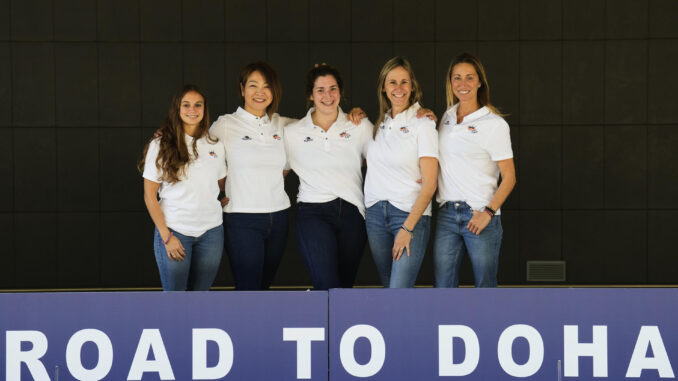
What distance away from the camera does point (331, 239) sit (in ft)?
13.9

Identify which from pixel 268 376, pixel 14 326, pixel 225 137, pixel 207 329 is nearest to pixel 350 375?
pixel 268 376

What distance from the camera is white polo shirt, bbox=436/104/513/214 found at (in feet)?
13.5

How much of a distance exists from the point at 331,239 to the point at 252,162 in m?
0.67

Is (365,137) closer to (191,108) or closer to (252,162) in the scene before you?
(252,162)

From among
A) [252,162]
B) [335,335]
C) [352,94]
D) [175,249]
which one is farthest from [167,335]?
[352,94]

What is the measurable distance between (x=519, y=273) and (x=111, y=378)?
552 centimetres

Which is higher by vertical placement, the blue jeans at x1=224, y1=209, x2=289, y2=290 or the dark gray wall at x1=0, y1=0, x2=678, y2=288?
the dark gray wall at x1=0, y1=0, x2=678, y2=288

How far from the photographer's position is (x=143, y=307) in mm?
3039

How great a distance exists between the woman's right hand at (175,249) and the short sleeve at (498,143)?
1877mm

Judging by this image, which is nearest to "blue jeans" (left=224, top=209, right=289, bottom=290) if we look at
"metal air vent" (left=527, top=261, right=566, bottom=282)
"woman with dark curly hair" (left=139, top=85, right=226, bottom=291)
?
"woman with dark curly hair" (left=139, top=85, right=226, bottom=291)

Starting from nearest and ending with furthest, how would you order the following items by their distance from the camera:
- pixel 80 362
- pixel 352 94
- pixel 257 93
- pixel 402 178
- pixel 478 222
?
1. pixel 80 362
2. pixel 478 222
3. pixel 402 178
4. pixel 257 93
5. pixel 352 94

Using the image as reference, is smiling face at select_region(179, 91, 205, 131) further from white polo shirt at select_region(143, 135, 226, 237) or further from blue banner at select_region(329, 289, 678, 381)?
blue banner at select_region(329, 289, 678, 381)

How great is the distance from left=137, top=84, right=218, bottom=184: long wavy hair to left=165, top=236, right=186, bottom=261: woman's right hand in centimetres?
34

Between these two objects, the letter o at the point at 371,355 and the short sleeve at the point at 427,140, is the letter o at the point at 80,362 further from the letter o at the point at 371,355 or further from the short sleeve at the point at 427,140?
the short sleeve at the point at 427,140
